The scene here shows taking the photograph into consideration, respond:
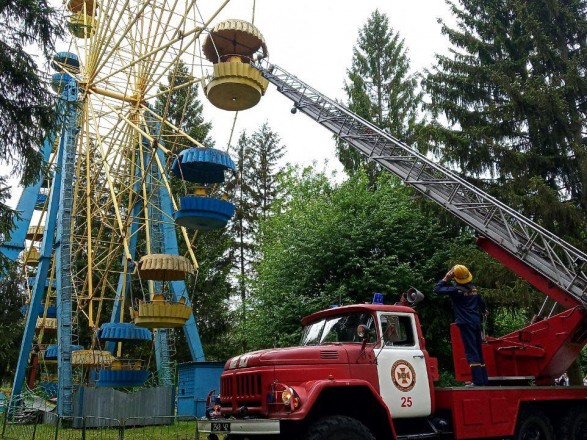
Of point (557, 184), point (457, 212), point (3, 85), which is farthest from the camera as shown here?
point (557, 184)

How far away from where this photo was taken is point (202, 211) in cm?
1307

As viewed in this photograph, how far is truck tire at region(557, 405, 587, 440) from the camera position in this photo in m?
9.43

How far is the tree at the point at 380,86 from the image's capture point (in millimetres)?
29828

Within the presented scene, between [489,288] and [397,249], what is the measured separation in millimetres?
4170

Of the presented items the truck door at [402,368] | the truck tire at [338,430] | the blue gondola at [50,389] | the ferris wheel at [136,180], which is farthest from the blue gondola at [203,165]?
the blue gondola at [50,389]

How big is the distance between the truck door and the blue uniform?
118cm

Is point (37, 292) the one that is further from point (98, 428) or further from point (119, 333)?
point (98, 428)

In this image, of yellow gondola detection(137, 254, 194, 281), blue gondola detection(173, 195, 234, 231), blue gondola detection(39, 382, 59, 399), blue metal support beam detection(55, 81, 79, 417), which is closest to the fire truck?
blue gondola detection(173, 195, 234, 231)

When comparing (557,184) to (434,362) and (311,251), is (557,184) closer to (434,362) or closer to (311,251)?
(311,251)

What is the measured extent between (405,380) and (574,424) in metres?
3.67

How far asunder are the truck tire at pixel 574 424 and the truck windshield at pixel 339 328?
4.02 m

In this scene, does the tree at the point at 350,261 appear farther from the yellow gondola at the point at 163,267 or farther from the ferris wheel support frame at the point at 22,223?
the ferris wheel support frame at the point at 22,223

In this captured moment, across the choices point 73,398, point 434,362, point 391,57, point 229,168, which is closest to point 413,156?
point 229,168

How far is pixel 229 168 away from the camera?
544 inches
